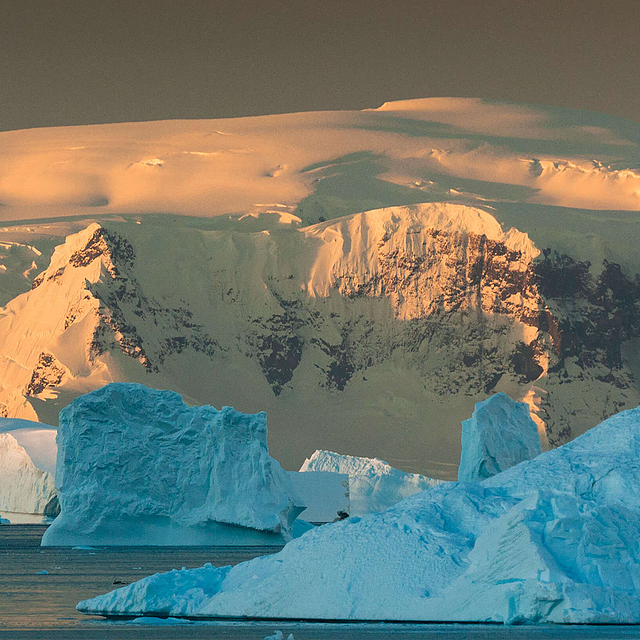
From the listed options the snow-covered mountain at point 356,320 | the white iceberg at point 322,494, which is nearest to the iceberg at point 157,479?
the white iceberg at point 322,494

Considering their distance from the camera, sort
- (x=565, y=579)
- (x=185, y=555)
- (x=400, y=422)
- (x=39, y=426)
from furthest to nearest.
Answer: (x=400, y=422)
(x=39, y=426)
(x=185, y=555)
(x=565, y=579)

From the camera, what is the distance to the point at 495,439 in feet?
239

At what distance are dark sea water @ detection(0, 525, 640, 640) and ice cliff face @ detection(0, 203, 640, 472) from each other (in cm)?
9074

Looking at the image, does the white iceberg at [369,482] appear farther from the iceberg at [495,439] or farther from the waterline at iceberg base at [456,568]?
the waterline at iceberg base at [456,568]

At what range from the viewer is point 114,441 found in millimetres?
65938

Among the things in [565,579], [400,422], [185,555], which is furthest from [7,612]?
[400,422]

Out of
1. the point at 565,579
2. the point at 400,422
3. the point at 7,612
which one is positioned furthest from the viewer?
the point at 400,422

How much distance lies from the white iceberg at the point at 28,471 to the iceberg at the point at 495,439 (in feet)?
94.0

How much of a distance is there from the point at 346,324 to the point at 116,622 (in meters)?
133

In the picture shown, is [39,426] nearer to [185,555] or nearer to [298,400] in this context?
[185,555]

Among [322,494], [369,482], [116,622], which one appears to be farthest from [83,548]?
[369,482]

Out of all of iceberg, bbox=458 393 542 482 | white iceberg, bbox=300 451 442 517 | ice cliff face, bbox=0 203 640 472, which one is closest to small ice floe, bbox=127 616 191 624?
iceberg, bbox=458 393 542 482

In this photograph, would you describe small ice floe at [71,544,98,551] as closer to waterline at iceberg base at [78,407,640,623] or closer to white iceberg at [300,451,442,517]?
waterline at iceberg base at [78,407,640,623]

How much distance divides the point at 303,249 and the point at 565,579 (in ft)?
446
